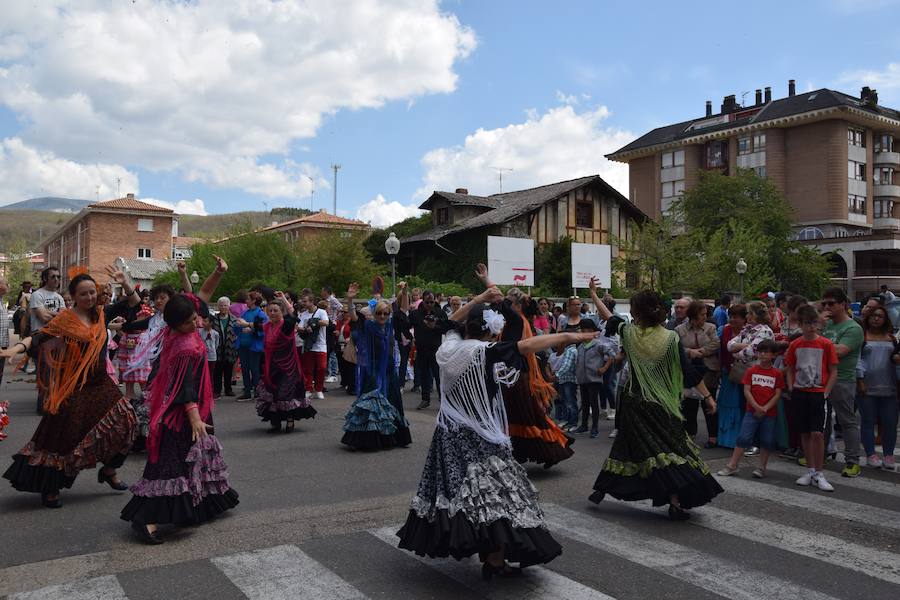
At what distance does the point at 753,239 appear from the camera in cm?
4138

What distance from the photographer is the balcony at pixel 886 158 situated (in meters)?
60.3

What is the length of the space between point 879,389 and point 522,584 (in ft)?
19.2

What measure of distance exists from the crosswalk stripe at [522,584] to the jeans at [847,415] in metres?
5.00

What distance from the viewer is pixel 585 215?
41312 millimetres

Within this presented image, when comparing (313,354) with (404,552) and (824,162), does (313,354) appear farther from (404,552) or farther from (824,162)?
(824,162)

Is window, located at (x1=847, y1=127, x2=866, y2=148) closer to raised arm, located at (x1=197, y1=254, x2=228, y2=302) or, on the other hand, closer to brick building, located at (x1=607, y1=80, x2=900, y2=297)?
brick building, located at (x1=607, y1=80, x2=900, y2=297)

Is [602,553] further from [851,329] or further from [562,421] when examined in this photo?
[562,421]

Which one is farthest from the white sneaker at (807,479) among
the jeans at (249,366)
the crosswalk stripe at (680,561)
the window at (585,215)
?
Answer: the window at (585,215)

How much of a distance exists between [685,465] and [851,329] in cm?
338

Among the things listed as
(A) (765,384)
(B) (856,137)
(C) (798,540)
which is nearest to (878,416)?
(A) (765,384)

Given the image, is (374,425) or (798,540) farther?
(374,425)

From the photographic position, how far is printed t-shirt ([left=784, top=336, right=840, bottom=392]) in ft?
24.8

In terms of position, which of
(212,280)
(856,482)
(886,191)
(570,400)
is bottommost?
(856,482)

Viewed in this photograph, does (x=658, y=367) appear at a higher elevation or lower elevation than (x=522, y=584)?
higher
